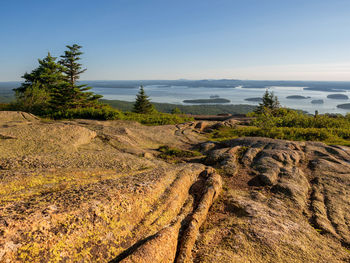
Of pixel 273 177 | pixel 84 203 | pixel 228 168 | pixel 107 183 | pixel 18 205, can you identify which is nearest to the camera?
pixel 18 205

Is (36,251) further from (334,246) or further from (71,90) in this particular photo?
(71,90)

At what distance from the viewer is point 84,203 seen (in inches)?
121

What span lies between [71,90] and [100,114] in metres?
13.2

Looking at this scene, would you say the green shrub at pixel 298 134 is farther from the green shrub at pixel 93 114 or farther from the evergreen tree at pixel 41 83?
the evergreen tree at pixel 41 83

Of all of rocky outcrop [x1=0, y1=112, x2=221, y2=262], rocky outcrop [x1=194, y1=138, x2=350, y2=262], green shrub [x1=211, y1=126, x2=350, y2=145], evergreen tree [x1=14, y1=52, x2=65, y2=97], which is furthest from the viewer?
evergreen tree [x1=14, y1=52, x2=65, y2=97]

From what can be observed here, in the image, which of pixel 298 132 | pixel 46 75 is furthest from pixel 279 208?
pixel 46 75

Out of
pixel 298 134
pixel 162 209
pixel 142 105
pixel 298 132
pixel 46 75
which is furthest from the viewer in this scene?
pixel 142 105

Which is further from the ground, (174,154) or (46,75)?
(46,75)

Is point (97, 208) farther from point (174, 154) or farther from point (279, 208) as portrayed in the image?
point (174, 154)

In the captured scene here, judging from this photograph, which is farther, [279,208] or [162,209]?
[279,208]

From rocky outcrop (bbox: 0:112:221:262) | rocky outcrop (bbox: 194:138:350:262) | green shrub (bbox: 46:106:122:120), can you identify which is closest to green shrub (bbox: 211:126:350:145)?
rocky outcrop (bbox: 194:138:350:262)

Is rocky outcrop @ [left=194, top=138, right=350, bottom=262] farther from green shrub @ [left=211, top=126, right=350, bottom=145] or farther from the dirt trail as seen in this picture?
green shrub @ [left=211, top=126, right=350, bottom=145]

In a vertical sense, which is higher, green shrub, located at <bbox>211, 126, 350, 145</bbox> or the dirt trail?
the dirt trail

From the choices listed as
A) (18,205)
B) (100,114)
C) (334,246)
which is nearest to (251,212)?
(334,246)
